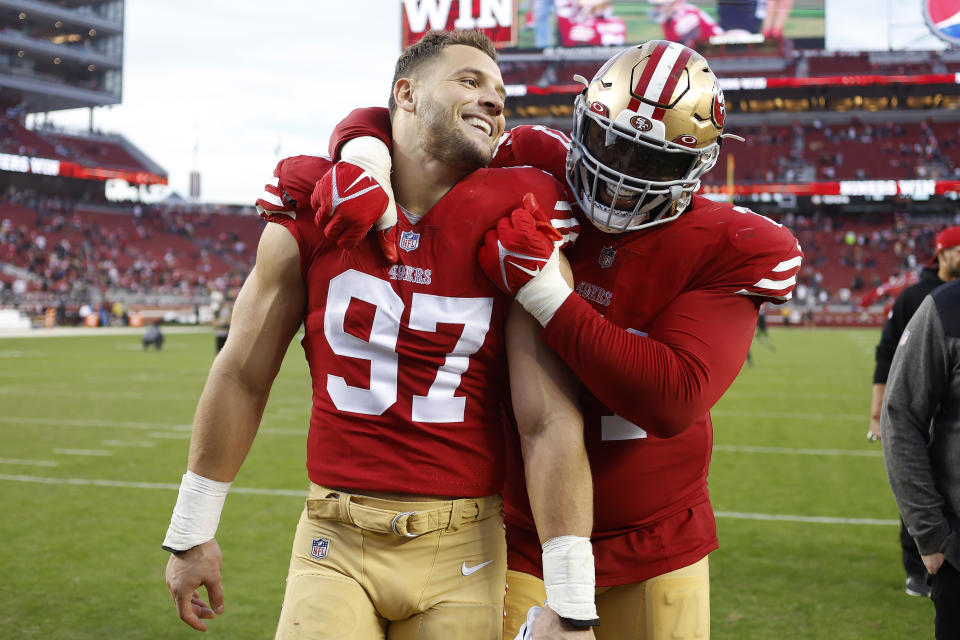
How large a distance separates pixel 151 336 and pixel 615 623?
1996 cm

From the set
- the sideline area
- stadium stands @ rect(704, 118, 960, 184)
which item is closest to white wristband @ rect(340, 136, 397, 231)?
the sideline area

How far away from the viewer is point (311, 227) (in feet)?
7.13

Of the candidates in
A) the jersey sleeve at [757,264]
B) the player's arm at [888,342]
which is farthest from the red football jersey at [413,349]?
the player's arm at [888,342]

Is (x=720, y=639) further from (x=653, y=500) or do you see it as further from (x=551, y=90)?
(x=551, y=90)

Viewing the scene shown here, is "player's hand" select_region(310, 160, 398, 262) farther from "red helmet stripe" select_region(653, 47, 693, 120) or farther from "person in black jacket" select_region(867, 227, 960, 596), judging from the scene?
"person in black jacket" select_region(867, 227, 960, 596)

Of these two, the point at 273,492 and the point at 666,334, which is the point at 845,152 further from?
the point at 666,334

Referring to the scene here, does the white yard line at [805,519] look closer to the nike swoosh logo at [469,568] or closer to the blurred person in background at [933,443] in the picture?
the blurred person in background at [933,443]

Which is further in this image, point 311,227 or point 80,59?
point 80,59

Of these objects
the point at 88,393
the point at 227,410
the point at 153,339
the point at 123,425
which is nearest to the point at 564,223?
the point at 227,410

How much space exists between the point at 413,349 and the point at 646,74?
864 millimetres

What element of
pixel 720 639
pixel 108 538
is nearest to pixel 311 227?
pixel 720 639

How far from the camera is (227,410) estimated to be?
7.47ft

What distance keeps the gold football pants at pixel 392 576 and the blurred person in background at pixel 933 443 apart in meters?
1.47

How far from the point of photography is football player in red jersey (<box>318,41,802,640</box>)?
7.14ft
